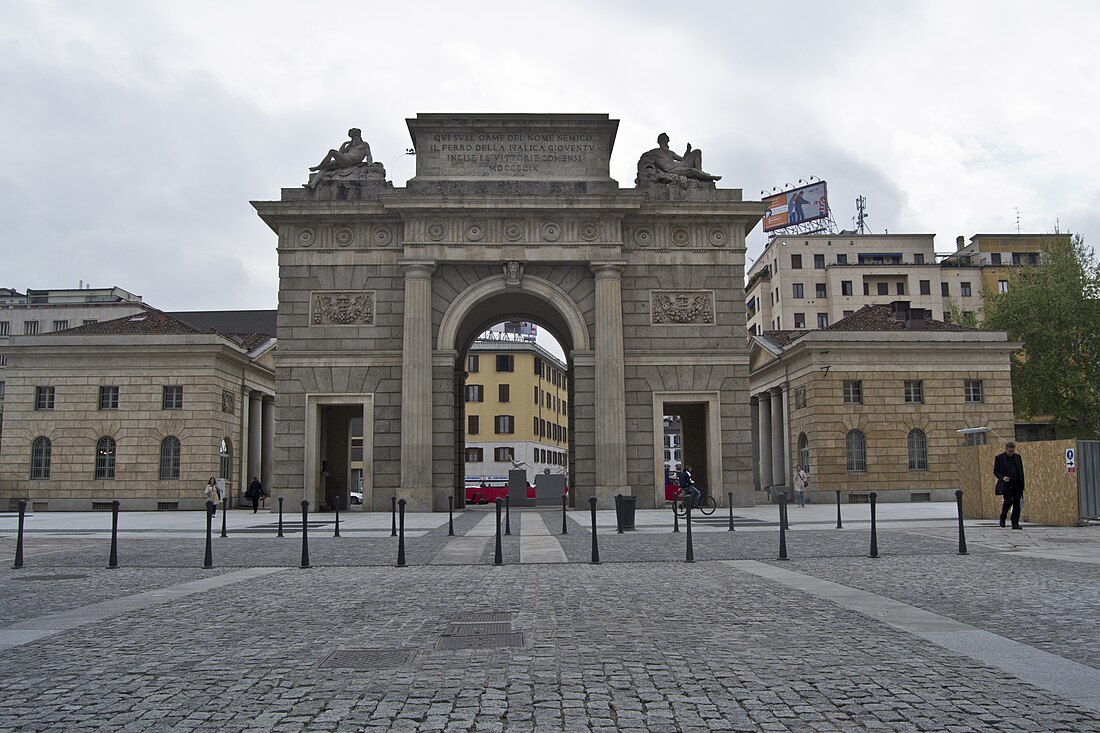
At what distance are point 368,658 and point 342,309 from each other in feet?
93.4

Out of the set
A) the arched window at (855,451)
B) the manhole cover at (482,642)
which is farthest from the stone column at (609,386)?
the manhole cover at (482,642)

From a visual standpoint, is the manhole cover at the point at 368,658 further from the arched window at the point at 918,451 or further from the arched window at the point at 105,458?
the arched window at the point at 918,451

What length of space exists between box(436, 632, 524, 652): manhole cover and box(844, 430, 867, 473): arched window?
37.4 meters

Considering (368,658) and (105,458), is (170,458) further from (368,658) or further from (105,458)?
(368,658)

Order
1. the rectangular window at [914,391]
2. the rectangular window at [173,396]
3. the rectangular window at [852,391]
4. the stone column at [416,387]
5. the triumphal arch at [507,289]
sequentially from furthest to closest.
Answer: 1. the rectangular window at [914,391]
2. the rectangular window at [852,391]
3. the rectangular window at [173,396]
4. the triumphal arch at [507,289]
5. the stone column at [416,387]

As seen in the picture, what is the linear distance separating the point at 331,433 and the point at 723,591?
30.4 m

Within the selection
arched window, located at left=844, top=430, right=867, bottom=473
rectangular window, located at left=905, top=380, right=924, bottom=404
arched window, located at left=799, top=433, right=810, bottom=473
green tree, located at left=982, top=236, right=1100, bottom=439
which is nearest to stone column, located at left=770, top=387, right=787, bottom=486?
arched window, located at left=799, top=433, right=810, bottom=473

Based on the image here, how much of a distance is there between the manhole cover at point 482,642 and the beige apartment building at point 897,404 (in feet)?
120

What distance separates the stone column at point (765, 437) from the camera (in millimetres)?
52938

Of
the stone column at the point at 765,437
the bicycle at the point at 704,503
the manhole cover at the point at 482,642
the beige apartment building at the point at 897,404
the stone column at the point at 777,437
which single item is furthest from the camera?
the stone column at the point at 765,437

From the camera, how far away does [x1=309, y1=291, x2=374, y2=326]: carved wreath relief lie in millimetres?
34312

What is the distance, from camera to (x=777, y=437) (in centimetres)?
5041

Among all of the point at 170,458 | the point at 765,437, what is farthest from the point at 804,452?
the point at 170,458

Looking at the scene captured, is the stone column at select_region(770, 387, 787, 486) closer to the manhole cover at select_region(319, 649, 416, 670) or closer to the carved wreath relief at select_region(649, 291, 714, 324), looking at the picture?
the carved wreath relief at select_region(649, 291, 714, 324)
